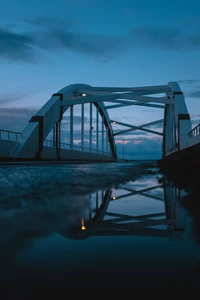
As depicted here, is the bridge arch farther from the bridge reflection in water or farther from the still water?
the still water

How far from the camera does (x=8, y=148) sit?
774 inches

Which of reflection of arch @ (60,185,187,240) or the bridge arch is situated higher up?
the bridge arch


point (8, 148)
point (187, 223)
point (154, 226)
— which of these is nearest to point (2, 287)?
point (154, 226)

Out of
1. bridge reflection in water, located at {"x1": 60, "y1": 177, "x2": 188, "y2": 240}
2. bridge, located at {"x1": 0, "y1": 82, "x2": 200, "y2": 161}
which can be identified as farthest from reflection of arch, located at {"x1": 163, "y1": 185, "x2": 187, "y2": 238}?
bridge, located at {"x1": 0, "y1": 82, "x2": 200, "y2": 161}

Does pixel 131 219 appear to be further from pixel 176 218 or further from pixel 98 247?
pixel 98 247

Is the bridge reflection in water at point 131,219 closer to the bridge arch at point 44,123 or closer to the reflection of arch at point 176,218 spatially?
the reflection of arch at point 176,218

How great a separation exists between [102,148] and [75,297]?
4713 cm

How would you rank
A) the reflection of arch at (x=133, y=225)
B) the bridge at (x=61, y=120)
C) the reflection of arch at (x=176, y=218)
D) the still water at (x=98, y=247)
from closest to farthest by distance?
the still water at (x=98, y=247) < the reflection of arch at (x=133, y=225) < the reflection of arch at (x=176, y=218) < the bridge at (x=61, y=120)

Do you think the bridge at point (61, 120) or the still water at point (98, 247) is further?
the bridge at point (61, 120)

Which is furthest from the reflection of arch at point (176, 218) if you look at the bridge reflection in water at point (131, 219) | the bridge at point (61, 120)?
the bridge at point (61, 120)

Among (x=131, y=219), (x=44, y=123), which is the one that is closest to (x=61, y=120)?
(x=44, y=123)

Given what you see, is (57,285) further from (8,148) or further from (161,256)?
(8,148)

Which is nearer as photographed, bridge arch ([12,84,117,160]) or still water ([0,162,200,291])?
still water ([0,162,200,291])

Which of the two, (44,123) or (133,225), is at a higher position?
(44,123)
